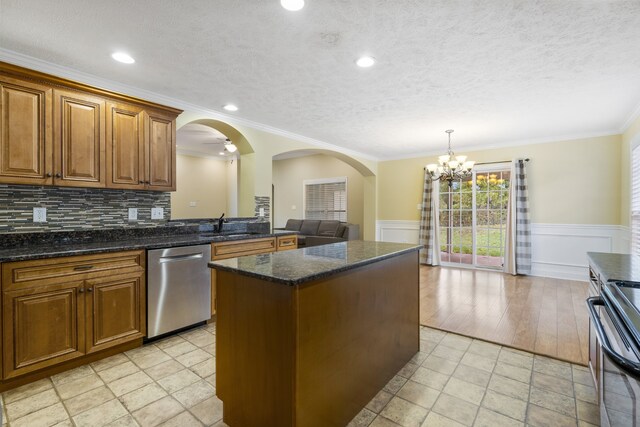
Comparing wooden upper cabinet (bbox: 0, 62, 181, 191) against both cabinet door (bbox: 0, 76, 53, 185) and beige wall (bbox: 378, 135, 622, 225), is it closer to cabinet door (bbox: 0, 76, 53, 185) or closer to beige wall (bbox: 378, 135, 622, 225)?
cabinet door (bbox: 0, 76, 53, 185)

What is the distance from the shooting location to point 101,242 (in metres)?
2.78

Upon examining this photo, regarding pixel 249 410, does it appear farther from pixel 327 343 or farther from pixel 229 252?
Result: pixel 229 252

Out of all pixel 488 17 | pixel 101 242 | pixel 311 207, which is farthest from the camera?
pixel 311 207

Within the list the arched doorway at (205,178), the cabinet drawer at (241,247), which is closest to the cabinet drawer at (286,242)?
the cabinet drawer at (241,247)

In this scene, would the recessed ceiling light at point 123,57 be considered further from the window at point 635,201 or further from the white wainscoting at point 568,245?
the white wainscoting at point 568,245

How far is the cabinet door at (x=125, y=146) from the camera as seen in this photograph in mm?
2799

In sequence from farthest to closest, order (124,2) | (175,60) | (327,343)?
(175,60), (124,2), (327,343)

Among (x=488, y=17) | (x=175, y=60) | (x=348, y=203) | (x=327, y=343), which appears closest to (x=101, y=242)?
(x=175, y=60)

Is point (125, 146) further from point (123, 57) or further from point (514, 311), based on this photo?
point (514, 311)

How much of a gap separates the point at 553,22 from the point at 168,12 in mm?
2529

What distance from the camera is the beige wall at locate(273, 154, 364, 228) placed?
7957mm

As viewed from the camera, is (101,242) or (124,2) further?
(101,242)

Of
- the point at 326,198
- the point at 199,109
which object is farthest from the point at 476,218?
the point at 199,109

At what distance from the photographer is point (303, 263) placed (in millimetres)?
1677
